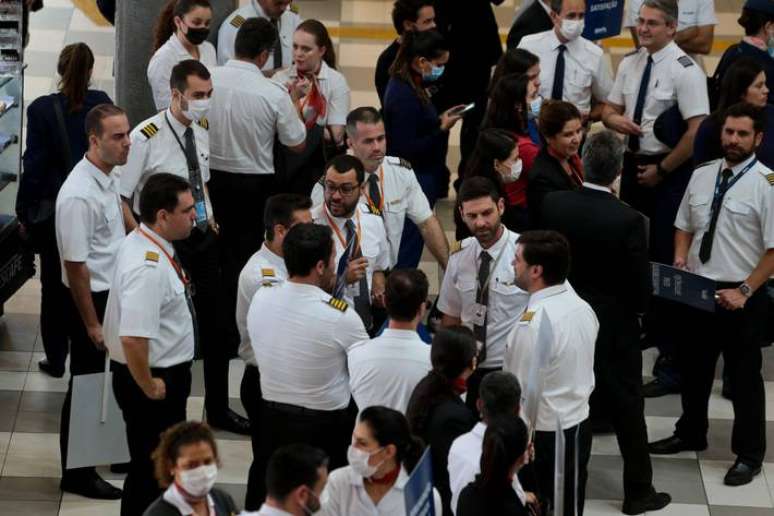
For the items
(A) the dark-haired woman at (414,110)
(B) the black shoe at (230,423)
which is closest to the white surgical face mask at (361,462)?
(B) the black shoe at (230,423)

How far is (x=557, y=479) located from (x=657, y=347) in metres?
3.85

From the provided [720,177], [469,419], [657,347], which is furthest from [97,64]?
[469,419]

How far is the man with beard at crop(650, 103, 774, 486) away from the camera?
7.03 m

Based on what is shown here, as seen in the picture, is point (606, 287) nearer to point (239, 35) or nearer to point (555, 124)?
point (555, 124)

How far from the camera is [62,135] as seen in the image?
7578 millimetres

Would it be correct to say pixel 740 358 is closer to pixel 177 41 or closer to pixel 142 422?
pixel 142 422

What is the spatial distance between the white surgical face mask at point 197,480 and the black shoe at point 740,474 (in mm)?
3117

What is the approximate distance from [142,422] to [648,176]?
3.40 m

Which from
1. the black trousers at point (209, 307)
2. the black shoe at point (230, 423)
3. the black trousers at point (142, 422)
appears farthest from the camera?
the black shoe at point (230, 423)

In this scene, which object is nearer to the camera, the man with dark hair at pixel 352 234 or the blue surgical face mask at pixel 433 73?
the man with dark hair at pixel 352 234

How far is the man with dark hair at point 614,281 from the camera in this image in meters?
6.51

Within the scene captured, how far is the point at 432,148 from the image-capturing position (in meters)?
8.23

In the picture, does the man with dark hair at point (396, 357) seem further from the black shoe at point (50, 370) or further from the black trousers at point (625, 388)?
the black shoe at point (50, 370)

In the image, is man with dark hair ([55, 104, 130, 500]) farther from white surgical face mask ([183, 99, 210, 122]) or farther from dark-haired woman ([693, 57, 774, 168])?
dark-haired woman ([693, 57, 774, 168])
